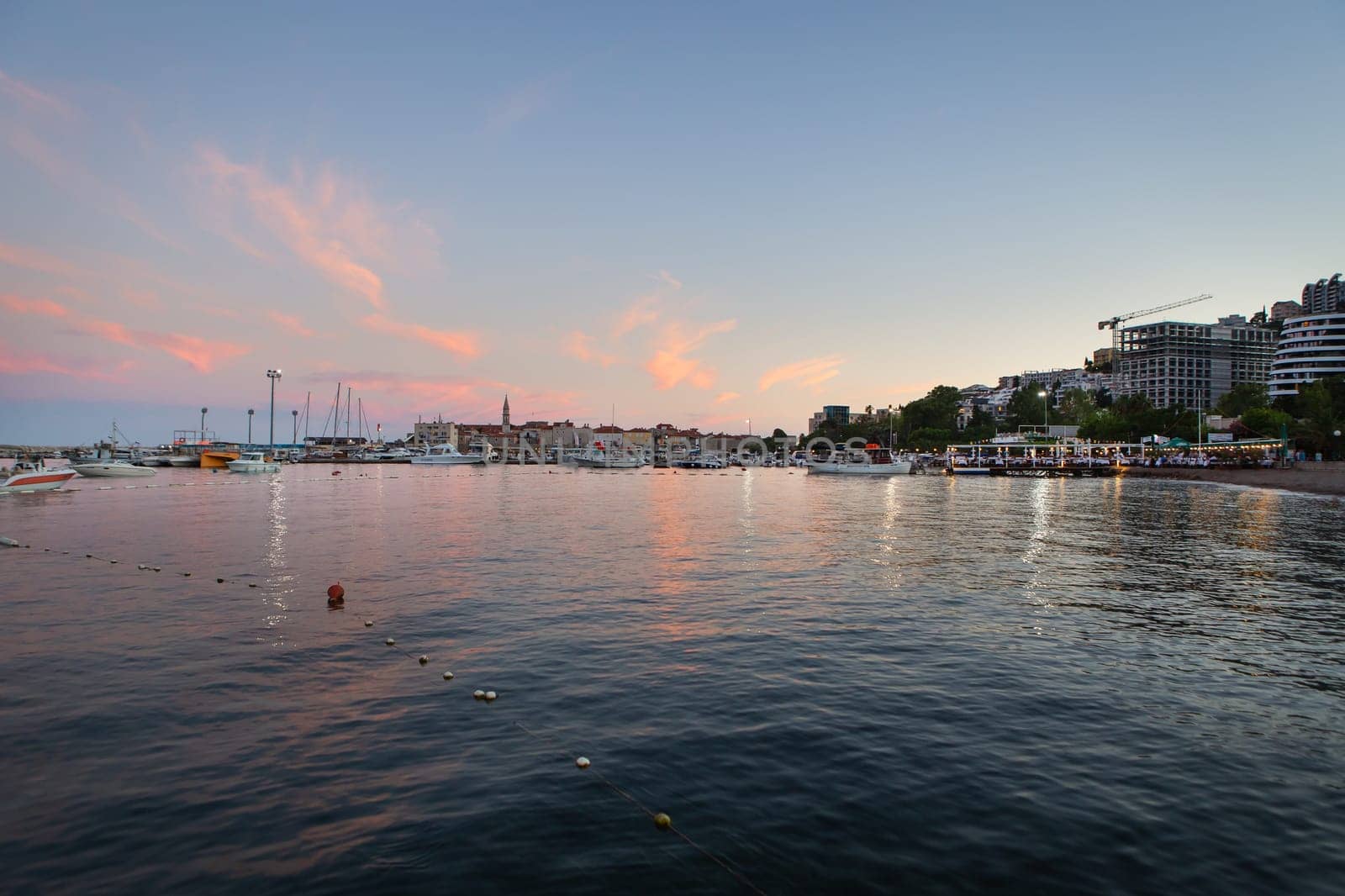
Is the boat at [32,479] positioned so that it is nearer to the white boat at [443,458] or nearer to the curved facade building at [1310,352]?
the white boat at [443,458]

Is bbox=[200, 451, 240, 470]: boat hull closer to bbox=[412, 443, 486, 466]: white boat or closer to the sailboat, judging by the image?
the sailboat

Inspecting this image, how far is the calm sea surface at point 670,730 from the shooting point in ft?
21.1

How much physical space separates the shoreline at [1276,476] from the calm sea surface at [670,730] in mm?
61829

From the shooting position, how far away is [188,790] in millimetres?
7617

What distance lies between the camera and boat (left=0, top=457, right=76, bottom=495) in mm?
53844

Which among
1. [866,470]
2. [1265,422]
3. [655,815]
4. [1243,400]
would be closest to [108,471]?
[655,815]

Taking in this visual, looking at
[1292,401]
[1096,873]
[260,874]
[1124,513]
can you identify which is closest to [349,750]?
[260,874]

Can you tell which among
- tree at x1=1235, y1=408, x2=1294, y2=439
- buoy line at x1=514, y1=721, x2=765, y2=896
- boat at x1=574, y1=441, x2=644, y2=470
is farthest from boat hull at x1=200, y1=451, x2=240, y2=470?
tree at x1=1235, y1=408, x2=1294, y2=439

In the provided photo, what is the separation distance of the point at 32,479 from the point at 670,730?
223ft

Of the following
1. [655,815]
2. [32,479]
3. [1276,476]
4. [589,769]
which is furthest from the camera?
[1276,476]

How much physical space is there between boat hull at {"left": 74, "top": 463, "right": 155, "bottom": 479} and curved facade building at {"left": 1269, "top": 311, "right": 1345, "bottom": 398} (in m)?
208

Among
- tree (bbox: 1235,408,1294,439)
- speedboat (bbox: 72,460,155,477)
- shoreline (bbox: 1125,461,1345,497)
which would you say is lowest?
speedboat (bbox: 72,460,155,477)

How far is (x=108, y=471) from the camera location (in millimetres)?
82875

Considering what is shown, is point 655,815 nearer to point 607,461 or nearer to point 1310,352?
point 607,461
